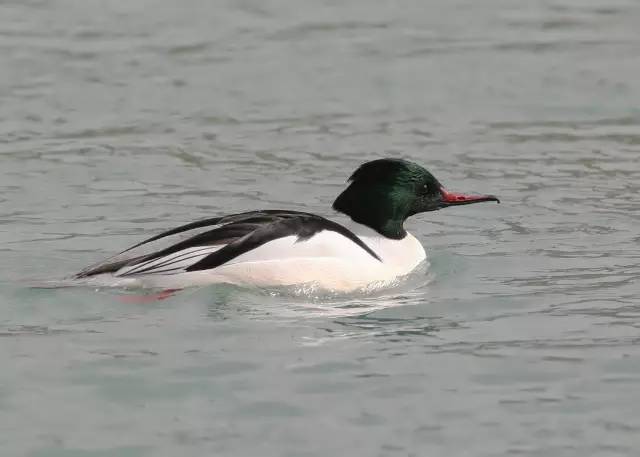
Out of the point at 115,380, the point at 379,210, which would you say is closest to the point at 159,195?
the point at 379,210

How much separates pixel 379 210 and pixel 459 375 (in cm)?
270

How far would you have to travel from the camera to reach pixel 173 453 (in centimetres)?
761

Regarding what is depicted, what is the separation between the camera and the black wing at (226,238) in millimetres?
10492

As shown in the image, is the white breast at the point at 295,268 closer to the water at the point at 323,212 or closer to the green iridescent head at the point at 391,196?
the water at the point at 323,212

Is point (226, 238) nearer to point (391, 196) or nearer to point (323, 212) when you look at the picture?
point (391, 196)

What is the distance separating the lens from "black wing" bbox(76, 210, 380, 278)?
34.4 feet

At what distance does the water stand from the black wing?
0.75 feet

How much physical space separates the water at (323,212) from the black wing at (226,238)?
229mm

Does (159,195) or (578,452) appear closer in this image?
(578,452)

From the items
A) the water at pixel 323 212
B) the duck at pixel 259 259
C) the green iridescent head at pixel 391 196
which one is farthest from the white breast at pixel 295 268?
the green iridescent head at pixel 391 196

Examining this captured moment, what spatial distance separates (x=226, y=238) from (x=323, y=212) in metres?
2.54

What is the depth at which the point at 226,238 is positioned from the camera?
34.6 feet

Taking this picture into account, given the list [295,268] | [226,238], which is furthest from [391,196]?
[226,238]

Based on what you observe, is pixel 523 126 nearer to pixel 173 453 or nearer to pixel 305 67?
pixel 305 67
